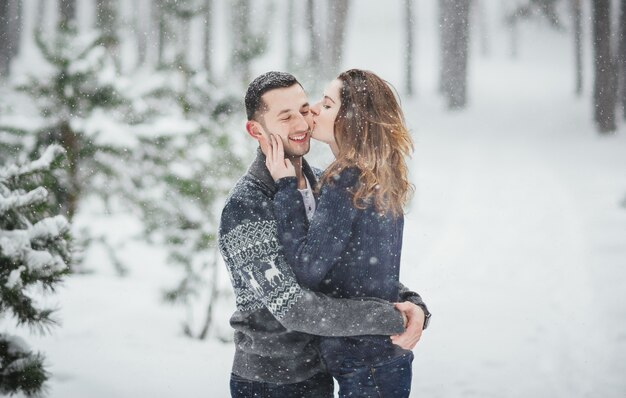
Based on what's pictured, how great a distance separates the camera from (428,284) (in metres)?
6.60

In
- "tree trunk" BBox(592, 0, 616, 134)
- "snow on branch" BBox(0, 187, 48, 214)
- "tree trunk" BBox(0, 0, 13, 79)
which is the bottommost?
"snow on branch" BBox(0, 187, 48, 214)

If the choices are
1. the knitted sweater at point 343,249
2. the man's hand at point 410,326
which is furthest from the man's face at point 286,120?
the man's hand at point 410,326

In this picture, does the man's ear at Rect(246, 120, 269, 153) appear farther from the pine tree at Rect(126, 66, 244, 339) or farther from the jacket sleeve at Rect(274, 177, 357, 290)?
the pine tree at Rect(126, 66, 244, 339)

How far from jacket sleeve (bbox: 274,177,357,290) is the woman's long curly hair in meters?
0.08

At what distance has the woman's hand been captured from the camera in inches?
83.2

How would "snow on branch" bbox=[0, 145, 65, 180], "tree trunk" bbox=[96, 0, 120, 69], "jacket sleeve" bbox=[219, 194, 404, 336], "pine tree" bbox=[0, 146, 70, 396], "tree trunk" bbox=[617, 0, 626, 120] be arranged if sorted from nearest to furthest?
"jacket sleeve" bbox=[219, 194, 404, 336] → "pine tree" bbox=[0, 146, 70, 396] → "snow on branch" bbox=[0, 145, 65, 180] → "tree trunk" bbox=[96, 0, 120, 69] → "tree trunk" bbox=[617, 0, 626, 120]

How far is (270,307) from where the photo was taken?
1.97 metres

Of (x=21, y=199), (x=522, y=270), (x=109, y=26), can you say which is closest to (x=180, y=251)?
(x=21, y=199)

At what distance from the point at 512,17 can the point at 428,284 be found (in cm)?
1877

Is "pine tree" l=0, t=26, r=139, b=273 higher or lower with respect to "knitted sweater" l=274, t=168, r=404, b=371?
Answer: higher

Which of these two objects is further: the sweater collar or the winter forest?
the winter forest

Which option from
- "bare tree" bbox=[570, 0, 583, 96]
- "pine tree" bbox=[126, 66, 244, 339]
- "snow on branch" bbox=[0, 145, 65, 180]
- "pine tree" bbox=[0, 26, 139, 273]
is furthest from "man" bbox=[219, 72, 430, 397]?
"bare tree" bbox=[570, 0, 583, 96]

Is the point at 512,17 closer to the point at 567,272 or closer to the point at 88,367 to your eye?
the point at 567,272

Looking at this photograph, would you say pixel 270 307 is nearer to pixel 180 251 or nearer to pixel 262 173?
pixel 262 173
